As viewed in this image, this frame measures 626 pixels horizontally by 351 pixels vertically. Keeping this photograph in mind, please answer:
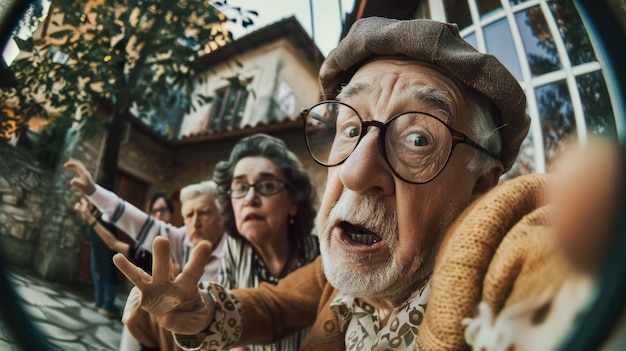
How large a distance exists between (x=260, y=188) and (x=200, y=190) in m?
0.17

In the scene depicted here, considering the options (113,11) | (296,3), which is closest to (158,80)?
(113,11)

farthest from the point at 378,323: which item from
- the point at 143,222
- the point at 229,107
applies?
the point at 229,107

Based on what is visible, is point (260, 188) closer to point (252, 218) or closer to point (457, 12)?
point (252, 218)

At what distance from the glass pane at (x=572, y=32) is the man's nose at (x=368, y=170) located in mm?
262

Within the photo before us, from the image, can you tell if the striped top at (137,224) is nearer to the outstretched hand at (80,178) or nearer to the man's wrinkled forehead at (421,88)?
the outstretched hand at (80,178)

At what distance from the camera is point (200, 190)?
1.08 meters

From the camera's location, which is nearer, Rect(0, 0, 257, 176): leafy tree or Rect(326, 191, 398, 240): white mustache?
Rect(326, 191, 398, 240): white mustache

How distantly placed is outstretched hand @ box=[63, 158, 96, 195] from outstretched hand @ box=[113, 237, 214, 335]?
43 cm

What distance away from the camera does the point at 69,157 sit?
3.13ft

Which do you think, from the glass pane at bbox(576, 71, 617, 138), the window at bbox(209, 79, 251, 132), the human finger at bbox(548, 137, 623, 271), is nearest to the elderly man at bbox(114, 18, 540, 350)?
the glass pane at bbox(576, 71, 617, 138)

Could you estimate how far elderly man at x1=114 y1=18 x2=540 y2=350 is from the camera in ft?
1.86

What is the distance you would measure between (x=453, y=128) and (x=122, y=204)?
2.48 ft

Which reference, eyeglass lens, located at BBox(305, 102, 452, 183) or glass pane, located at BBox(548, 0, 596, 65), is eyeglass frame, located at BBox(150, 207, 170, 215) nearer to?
eyeglass lens, located at BBox(305, 102, 452, 183)

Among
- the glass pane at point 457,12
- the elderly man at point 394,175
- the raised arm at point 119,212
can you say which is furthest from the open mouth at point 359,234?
the raised arm at point 119,212
